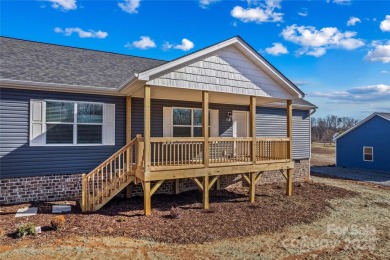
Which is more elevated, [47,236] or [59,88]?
[59,88]

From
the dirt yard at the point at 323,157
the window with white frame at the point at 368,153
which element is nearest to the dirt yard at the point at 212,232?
the window with white frame at the point at 368,153

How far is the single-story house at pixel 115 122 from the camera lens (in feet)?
24.8

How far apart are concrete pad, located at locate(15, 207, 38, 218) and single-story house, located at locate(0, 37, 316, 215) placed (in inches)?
29.2

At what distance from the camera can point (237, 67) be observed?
338 inches

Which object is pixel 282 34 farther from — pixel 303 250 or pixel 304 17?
pixel 303 250

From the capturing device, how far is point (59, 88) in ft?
26.9

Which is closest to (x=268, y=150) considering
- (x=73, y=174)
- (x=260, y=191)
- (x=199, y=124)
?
(x=260, y=191)

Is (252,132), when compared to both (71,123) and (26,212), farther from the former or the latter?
(26,212)

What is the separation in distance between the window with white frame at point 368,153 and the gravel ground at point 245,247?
16.7 m

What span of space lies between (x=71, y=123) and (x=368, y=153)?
73.1 feet

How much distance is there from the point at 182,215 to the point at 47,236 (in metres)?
3.31

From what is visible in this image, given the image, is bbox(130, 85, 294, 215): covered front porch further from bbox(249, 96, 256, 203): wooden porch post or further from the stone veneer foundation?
the stone veneer foundation

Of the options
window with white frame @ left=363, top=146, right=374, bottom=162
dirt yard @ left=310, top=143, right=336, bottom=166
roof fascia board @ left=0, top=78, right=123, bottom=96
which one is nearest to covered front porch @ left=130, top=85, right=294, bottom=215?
roof fascia board @ left=0, top=78, right=123, bottom=96

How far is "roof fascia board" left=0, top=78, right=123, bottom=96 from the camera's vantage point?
7559 mm
